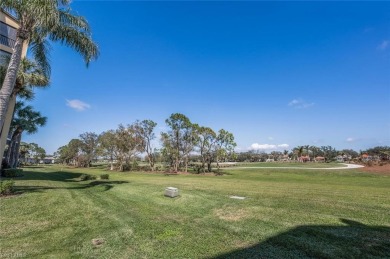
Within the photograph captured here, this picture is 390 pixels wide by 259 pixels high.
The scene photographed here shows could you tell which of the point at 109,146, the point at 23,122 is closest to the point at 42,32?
the point at 23,122

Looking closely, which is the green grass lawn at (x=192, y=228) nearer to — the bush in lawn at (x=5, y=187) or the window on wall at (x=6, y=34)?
the bush in lawn at (x=5, y=187)

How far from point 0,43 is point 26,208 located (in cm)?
1979

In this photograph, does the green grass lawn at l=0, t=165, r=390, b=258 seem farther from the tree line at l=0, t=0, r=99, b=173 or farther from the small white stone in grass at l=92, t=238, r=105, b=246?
the tree line at l=0, t=0, r=99, b=173

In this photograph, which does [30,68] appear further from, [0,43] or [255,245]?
[255,245]

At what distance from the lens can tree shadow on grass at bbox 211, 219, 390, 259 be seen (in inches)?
209

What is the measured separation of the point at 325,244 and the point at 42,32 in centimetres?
1629

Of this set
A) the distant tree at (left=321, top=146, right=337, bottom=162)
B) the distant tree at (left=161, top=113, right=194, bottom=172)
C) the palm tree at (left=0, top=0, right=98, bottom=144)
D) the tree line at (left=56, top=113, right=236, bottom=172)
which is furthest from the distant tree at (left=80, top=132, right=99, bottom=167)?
the distant tree at (left=321, top=146, right=337, bottom=162)

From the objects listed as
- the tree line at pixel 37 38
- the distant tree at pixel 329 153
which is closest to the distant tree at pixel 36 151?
the tree line at pixel 37 38

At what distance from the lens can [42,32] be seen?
43.7ft

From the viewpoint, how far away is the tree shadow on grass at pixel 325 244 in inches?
209

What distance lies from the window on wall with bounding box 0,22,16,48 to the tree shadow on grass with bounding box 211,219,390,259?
27.4 m

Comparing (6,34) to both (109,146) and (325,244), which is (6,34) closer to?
(325,244)

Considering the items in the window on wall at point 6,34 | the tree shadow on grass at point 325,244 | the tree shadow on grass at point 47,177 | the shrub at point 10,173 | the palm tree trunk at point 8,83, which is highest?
the window on wall at point 6,34

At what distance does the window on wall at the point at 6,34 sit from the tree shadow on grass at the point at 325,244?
27.4m
